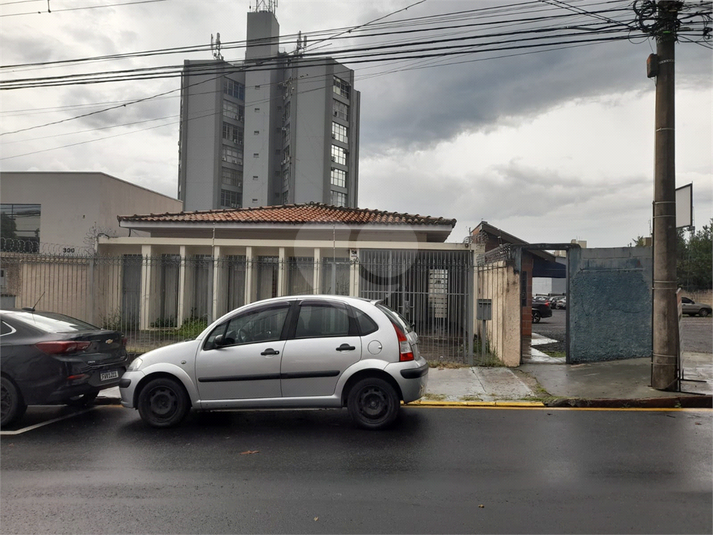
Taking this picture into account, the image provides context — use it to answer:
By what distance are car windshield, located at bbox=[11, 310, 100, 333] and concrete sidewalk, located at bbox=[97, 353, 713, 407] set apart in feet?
4.34

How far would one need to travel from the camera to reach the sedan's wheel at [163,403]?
19.9ft

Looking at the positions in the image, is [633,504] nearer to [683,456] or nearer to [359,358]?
[683,456]

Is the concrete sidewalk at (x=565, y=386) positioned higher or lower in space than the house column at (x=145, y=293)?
lower

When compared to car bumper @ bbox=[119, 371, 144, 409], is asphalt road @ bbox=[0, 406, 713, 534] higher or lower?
lower

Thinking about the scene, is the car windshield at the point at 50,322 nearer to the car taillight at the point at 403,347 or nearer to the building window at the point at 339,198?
the car taillight at the point at 403,347

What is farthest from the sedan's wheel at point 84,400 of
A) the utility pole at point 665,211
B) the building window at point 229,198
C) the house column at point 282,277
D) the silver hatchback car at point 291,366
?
the building window at point 229,198

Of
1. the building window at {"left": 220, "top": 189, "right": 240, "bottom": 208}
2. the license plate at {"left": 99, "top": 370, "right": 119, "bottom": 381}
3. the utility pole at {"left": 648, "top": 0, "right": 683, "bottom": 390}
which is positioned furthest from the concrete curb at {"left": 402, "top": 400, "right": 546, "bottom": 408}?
the building window at {"left": 220, "top": 189, "right": 240, "bottom": 208}

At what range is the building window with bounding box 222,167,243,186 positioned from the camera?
52.4 m

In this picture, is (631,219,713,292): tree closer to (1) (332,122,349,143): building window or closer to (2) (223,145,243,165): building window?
(1) (332,122,349,143): building window

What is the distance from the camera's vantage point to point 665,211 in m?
7.68

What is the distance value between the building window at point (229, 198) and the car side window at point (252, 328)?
47.0 m

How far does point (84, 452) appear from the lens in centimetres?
530

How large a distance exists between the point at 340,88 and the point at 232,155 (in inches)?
515

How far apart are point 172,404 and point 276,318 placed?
161 cm
